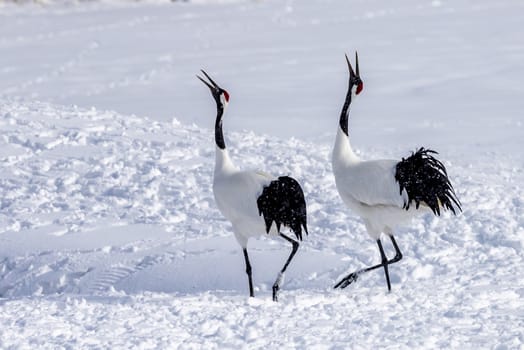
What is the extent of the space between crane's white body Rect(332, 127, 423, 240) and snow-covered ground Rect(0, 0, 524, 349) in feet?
1.80

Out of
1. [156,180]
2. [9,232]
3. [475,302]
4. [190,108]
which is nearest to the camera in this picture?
[475,302]

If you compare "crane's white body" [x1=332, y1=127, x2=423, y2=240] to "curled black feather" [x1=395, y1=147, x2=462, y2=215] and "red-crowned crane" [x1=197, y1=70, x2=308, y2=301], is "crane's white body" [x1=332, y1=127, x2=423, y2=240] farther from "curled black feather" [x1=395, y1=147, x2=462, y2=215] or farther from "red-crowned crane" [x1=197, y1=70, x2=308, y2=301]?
"red-crowned crane" [x1=197, y1=70, x2=308, y2=301]

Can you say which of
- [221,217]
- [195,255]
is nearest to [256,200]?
[195,255]

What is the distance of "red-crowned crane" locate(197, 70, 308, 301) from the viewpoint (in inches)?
236

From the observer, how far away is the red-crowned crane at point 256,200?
6.00 m

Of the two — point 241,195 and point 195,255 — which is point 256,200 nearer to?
point 241,195

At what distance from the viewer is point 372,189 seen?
6.20m

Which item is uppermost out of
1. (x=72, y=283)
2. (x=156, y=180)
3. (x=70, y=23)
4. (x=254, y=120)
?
(x=70, y=23)

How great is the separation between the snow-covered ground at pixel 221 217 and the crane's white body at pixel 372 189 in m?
0.55

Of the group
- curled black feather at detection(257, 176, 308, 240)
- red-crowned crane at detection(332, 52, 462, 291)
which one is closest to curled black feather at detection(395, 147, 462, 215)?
red-crowned crane at detection(332, 52, 462, 291)

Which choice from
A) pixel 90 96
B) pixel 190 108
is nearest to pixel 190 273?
pixel 190 108

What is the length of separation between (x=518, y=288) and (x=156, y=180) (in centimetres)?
422

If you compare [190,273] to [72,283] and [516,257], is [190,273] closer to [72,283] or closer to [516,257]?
[72,283]

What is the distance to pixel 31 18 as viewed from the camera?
28469 millimetres
